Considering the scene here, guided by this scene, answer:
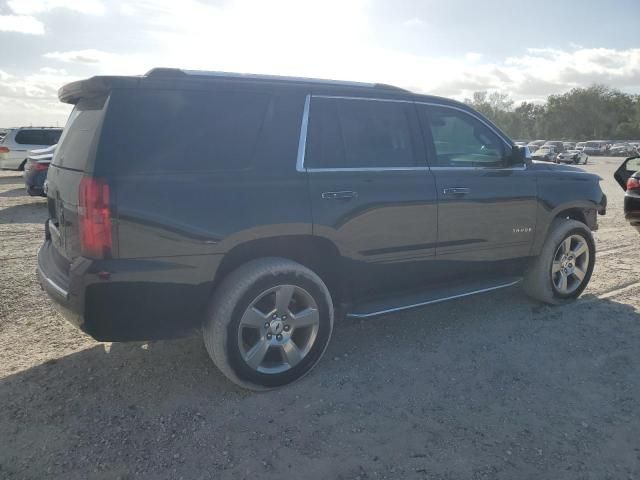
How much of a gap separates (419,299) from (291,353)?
Result: 1.14 m

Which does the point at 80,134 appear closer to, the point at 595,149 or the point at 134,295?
the point at 134,295

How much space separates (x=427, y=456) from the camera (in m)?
2.68

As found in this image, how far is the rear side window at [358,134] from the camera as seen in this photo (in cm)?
352

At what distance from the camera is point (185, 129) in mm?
3035

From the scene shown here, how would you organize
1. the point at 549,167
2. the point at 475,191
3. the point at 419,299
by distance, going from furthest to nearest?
A: the point at 549,167 → the point at 475,191 → the point at 419,299

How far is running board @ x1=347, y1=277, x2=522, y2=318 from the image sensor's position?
3.66m

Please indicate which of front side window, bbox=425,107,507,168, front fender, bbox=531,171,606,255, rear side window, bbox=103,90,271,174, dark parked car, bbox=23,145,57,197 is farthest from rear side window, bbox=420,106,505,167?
dark parked car, bbox=23,145,57,197

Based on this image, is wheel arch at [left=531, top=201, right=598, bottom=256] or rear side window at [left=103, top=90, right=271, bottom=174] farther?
wheel arch at [left=531, top=201, right=598, bottom=256]

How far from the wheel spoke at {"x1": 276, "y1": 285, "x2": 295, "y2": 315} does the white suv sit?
15847 millimetres

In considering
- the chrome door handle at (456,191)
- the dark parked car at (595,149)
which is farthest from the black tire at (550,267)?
the dark parked car at (595,149)

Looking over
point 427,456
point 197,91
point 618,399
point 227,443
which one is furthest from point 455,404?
point 197,91

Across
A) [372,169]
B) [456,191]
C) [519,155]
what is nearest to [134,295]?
[372,169]

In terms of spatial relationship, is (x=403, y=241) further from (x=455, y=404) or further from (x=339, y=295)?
(x=455, y=404)

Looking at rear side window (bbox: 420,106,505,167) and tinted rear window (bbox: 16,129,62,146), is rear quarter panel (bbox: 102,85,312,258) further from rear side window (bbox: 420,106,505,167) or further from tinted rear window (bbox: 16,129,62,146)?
tinted rear window (bbox: 16,129,62,146)
